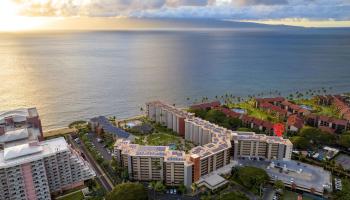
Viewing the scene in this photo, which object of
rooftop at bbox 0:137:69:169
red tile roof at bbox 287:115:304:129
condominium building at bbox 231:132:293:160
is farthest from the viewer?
red tile roof at bbox 287:115:304:129

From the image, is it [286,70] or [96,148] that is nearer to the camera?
[96,148]

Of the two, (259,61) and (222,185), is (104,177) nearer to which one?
(222,185)

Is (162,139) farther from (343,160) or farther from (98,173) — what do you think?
(343,160)

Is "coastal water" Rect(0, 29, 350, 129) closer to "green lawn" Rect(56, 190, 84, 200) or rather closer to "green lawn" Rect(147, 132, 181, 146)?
"green lawn" Rect(147, 132, 181, 146)

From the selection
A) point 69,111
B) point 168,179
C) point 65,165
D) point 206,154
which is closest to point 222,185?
point 206,154

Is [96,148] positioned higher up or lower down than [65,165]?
lower down

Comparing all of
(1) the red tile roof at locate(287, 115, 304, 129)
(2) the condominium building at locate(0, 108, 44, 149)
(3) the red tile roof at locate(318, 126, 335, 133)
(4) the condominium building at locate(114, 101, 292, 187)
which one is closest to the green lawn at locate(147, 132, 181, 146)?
(4) the condominium building at locate(114, 101, 292, 187)
